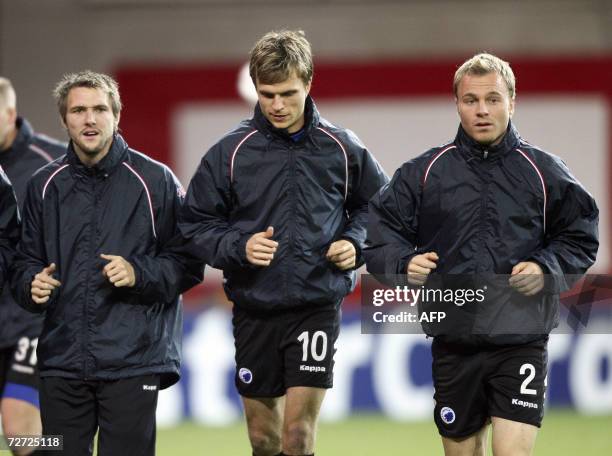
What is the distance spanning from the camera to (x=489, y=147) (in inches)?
185

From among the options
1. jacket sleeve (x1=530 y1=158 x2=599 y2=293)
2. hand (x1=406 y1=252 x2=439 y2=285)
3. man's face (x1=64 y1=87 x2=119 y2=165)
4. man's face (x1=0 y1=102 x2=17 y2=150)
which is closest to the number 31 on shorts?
hand (x1=406 y1=252 x2=439 y2=285)

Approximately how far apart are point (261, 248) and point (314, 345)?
54cm

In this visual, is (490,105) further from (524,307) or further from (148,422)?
(148,422)

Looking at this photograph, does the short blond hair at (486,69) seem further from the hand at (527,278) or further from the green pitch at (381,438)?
the green pitch at (381,438)

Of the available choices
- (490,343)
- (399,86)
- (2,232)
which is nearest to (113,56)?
(399,86)

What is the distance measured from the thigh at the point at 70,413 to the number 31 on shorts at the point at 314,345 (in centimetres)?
88

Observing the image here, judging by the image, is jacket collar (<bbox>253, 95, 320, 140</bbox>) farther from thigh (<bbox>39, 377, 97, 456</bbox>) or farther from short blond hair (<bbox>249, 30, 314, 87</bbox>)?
thigh (<bbox>39, 377, 97, 456</bbox>)

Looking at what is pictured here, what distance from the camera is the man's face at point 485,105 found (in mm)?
4617

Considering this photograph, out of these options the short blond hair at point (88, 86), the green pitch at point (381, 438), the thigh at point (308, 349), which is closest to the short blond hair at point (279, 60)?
the short blond hair at point (88, 86)

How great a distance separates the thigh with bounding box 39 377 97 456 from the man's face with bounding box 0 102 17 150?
1660mm

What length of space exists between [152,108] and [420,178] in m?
9.01

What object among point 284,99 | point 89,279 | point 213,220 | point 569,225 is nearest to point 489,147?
point 569,225

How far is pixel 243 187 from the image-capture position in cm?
503

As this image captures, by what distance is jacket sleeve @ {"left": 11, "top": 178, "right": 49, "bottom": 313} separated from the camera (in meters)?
4.85
